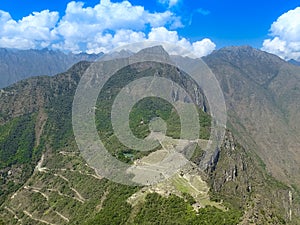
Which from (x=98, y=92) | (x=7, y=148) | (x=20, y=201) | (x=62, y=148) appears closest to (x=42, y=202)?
(x=20, y=201)

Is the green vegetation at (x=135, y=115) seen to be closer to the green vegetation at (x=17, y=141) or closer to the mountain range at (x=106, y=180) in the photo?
the mountain range at (x=106, y=180)

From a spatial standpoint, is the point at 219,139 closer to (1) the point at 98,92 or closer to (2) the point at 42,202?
(2) the point at 42,202

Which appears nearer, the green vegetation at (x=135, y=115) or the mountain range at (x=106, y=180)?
the mountain range at (x=106, y=180)

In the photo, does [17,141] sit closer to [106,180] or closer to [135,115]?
[135,115]

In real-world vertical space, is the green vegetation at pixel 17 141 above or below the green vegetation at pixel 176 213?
above

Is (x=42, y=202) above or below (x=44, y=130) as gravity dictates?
below

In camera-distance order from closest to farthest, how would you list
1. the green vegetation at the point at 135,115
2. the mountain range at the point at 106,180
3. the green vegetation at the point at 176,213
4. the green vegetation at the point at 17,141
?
1. the green vegetation at the point at 176,213
2. the mountain range at the point at 106,180
3. the green vegetation at the point at 135,115
4. the green vegetation at the point at 17,141

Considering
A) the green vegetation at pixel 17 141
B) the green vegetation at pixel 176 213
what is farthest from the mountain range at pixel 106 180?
the green vegetation at pixel 17 141

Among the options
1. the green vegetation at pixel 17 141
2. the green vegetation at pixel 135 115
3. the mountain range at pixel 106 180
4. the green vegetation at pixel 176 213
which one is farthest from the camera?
the green vegetation at pixel 17 141

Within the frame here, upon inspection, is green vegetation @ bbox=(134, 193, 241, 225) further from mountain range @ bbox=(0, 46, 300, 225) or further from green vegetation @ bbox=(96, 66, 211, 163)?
green vegetation @ bbox=(96, 66, 211, 163)
